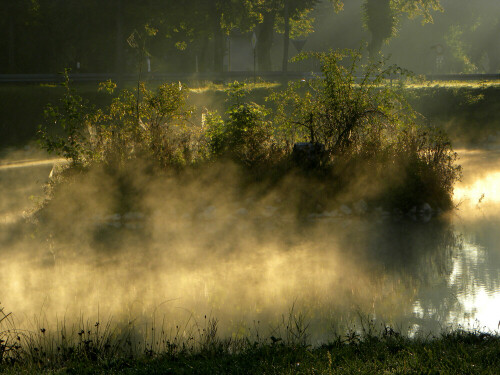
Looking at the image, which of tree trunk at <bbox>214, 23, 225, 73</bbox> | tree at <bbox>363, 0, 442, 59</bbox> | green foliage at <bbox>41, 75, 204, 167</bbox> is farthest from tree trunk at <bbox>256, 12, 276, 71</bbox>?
green foliage at <bbox>41, 75, 204, 167</bbox>

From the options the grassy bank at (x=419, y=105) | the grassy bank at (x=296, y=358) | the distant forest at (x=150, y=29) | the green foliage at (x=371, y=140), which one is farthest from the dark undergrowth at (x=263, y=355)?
the distant forest at (x=150, y=29)

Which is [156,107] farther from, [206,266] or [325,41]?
[325,41]

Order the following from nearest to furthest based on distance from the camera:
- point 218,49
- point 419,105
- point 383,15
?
point 419,105, point 218,49, point 383,15

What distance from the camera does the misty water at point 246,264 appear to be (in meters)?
8.60

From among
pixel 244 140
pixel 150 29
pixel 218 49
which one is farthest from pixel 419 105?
pixel 150 29

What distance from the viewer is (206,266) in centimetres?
1142

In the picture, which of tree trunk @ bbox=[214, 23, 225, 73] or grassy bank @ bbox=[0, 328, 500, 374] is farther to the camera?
tree trunk @ bbox=[214, 23, 225, 73]

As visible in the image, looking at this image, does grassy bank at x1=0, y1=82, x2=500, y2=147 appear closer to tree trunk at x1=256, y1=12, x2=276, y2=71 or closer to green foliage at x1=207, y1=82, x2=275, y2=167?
green foliage at x1=207, y1=82, x2=275, y2=167

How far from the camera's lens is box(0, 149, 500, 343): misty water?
8.60m

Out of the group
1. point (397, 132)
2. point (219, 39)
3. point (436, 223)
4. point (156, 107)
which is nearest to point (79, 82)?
point (219, 39)

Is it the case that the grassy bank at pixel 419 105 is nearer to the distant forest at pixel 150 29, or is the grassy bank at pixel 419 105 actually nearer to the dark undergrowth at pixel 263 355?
the distant forest at pixel 150 29

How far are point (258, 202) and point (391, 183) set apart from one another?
10.4ft

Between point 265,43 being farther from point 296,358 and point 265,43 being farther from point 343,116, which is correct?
point 296,358

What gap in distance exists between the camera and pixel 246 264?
449 inches
